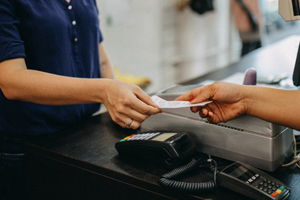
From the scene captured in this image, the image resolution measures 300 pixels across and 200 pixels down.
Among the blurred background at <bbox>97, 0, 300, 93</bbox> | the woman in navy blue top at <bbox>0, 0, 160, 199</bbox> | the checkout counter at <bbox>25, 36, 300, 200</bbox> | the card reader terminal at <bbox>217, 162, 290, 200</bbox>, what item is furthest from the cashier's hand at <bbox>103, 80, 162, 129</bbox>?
the blurred background at <bbox>97, 0, 300, 93</bbox>

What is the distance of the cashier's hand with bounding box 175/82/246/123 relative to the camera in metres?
0.87

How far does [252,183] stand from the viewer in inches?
28.1

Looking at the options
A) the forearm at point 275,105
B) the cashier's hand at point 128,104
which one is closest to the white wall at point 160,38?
the cashier's hand at point 128,104

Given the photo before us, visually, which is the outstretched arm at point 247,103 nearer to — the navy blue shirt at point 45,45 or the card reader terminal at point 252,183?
the card reader terminal at point 252,183

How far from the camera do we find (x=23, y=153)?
1.12 meters

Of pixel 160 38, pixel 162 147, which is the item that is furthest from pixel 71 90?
pixel 160 38

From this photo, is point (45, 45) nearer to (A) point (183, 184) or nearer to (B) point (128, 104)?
(B) point (128, 104)

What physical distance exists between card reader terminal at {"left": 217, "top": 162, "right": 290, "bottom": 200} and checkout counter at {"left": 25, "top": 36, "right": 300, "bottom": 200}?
24mm

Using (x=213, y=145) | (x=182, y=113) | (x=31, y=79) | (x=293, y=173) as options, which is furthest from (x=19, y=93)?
(x=293, y=173)

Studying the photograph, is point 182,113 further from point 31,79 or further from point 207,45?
point 207,45

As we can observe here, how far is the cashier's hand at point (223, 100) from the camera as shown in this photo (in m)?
0.87

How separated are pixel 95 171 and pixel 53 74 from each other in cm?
36

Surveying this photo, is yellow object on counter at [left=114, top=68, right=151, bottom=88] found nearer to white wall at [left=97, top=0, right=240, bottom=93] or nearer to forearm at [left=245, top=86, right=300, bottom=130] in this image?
white wall at [left=97, top=0, right=240, bottom=93]

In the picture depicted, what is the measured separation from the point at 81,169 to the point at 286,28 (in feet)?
32.4
